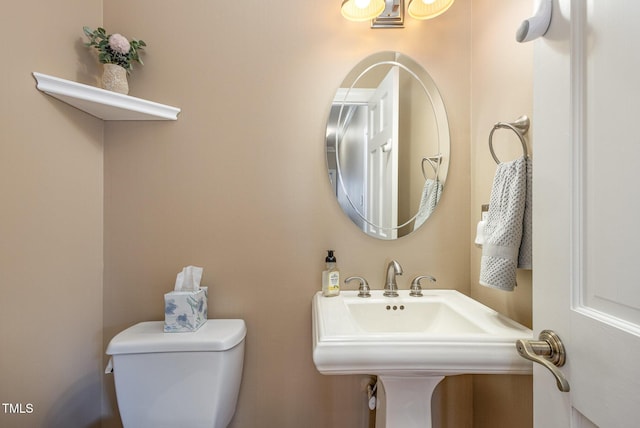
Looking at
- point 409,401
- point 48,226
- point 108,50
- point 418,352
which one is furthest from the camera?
point 108,50

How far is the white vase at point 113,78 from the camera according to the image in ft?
3.20

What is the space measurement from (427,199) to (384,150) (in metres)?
0.26

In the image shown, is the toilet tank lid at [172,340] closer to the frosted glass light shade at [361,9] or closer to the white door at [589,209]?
the white door at [589,209]

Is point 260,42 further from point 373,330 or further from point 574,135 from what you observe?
point 373,330

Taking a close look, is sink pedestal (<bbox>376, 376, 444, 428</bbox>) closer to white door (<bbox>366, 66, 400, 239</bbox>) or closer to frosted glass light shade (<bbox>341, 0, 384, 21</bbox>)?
white door (<bbox>366, 66, 400, 239</bbox>)

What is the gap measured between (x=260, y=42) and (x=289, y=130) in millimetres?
361

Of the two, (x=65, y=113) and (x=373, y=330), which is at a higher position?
(x=65, y=113)

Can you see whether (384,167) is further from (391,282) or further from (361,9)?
(361,9)

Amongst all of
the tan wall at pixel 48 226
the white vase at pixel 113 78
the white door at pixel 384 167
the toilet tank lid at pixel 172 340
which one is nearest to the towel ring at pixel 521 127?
the white door at pixel 384 167

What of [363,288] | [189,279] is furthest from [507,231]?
[189,279]

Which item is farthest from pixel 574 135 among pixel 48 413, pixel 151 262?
pixel 48 413

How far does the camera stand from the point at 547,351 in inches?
19.5

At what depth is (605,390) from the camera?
40cm

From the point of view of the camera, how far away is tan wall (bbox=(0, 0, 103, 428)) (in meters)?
0.77
